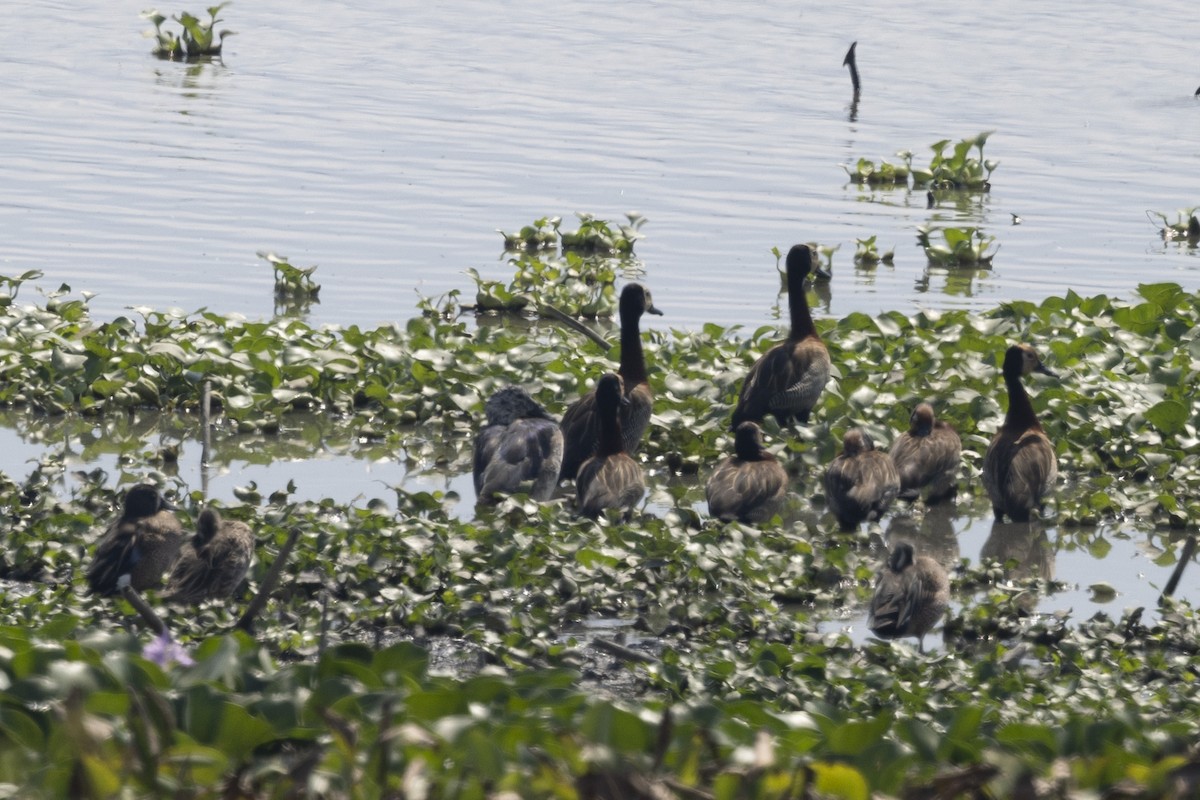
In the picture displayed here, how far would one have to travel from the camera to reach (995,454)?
36.6 feet

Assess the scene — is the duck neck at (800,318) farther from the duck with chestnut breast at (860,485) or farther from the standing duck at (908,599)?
the standing duck at (908,599)

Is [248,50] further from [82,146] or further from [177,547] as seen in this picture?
[177,547]

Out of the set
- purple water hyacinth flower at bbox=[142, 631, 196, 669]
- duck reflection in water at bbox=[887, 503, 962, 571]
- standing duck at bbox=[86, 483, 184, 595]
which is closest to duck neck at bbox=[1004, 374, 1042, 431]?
duck reflection in water at bbox=[887, 503, 962, 571]

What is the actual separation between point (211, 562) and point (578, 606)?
5.60 feet

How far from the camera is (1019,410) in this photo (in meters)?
11.5

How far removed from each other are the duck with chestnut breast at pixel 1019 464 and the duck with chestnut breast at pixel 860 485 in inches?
26.9

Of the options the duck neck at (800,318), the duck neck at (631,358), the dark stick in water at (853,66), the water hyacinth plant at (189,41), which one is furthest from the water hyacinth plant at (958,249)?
the water hyacinth plant at (189,41)

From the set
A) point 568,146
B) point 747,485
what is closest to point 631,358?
point 747,485

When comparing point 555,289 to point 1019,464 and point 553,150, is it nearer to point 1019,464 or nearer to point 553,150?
point 1019,464

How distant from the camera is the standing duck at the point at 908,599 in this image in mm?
8656

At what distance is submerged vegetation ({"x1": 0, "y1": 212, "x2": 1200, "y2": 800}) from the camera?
15.3 feet

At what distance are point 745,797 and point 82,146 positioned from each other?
20.7 metres

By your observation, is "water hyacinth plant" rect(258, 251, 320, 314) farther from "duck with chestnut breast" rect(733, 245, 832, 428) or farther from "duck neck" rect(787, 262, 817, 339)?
"duck with chestnut breast" rect(733, 245, 832, 428)

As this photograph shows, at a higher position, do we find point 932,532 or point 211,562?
point 211,562
